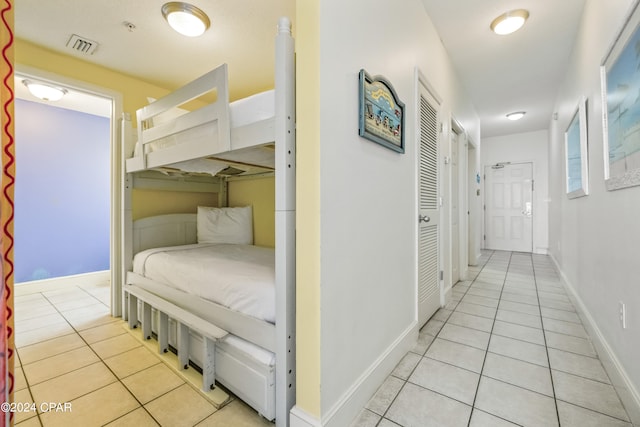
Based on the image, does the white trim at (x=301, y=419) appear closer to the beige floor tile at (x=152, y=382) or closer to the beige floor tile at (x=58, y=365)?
the beige floor tile at (x=152, y=382)

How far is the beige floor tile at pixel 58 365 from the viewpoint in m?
1.59

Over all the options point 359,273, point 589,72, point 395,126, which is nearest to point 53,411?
point 359,273

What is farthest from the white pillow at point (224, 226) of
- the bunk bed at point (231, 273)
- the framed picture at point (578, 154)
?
the framed picture at point (578, 154)

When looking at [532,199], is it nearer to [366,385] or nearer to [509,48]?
[509,48]

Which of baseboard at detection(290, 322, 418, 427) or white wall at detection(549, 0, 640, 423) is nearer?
baseboard at detection(290, 322, 418, 427)

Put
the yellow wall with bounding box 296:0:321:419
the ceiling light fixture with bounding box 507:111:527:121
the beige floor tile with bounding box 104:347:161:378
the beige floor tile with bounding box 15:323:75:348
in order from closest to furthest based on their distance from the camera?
the yellow wall with bounding box 296:0:321:419
the beige floor tile with bounding box 104:347:161:378
the beige floor tile with bounding box 15:323:75:348
the ceiling light fixture with bounding box 507:111:527:121

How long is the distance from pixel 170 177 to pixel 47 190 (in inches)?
75.8

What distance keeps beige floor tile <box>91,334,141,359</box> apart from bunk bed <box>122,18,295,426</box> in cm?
12

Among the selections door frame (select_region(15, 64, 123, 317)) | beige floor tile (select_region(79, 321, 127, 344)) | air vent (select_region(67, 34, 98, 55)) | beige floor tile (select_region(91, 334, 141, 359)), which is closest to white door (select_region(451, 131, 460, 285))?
beige floor tile (select_region(91, 334, 141, 359))

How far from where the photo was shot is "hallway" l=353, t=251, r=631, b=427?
48.4 inches

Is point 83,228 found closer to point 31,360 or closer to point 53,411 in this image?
point 31,360

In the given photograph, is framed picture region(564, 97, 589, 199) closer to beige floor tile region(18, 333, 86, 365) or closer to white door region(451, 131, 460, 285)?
white door region(451, 131, 460, 285)

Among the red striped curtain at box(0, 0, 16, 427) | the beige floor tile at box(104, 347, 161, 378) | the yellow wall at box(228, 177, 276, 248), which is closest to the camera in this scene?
the red striped curtain at box(0, 0, 16, 427)

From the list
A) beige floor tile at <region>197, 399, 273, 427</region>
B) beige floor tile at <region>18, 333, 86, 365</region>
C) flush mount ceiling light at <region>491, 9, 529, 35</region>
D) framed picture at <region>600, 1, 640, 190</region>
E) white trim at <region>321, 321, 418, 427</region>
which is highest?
flush mount ceiling light at <region>491, 9, 529, 35</region>
